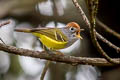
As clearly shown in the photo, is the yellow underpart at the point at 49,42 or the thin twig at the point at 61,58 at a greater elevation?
the thin twig at the point at 61,58

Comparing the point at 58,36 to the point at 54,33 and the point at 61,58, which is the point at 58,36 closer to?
the point at 54,33

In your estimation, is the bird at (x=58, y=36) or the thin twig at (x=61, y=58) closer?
→ the thin twig at (x=61, y=58)

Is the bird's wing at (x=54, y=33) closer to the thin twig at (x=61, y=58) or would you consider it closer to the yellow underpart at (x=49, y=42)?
the yellow underpart at (x=49, y=42)

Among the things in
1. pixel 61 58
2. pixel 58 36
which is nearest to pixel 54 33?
pixel 58 36

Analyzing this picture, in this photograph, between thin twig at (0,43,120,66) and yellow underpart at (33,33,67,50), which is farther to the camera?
yellow underpart at (33,33,67,50)

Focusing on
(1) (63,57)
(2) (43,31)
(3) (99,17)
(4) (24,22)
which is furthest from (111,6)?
(1) (63,57)

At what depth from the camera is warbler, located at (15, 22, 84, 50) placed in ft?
6.88

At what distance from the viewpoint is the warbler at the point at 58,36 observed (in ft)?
6.88

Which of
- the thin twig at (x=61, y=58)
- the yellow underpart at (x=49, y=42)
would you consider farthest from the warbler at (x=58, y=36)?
the thin twig at (x=61, y=58)

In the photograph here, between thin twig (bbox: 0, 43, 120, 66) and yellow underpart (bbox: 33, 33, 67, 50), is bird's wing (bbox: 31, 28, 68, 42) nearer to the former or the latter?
yellow underpart (bbox: 33, 33, 67, 50)

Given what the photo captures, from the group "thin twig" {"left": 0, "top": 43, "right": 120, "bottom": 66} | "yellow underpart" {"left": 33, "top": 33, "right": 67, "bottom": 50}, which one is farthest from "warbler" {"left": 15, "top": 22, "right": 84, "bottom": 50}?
"thin twig" {"left": 0, "top": 43, "right": 120, "bottom": 66}

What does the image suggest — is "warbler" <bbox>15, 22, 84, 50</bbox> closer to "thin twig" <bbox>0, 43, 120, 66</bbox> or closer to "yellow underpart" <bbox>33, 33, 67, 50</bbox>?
"yellow underpart" <bbox>33, 33, 67, 50</bbox>

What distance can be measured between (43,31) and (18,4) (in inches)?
39.6

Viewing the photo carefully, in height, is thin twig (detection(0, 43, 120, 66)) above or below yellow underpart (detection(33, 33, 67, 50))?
above
